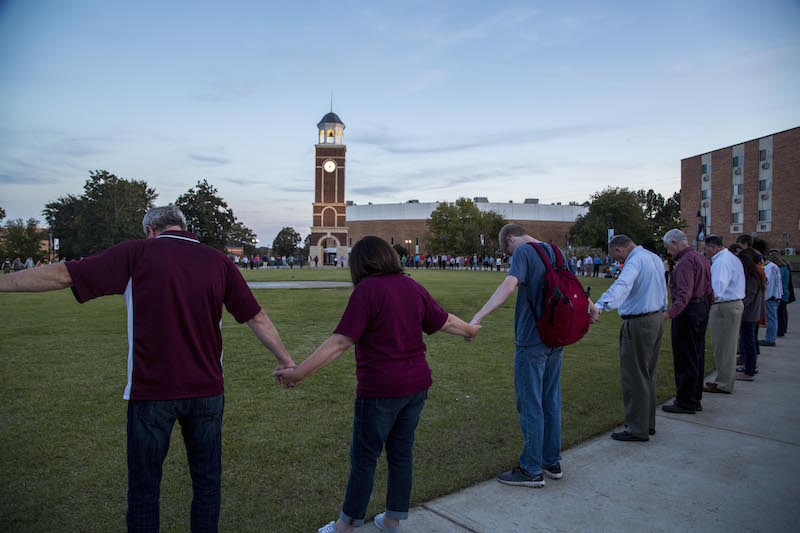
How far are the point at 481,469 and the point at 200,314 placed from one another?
2732 millimetres

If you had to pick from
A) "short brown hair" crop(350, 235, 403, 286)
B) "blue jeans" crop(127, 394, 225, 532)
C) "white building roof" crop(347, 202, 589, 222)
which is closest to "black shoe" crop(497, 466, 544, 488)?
"short brown hair" crop(350, 235, 403, 286)

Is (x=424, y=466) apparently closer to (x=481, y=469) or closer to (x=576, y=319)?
(x=481, y=469)

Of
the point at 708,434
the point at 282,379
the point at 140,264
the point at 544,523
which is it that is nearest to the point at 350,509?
the point at 282,379

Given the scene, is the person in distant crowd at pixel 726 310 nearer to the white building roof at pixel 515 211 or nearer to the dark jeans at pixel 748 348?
the dark jeans at pixel 748 348

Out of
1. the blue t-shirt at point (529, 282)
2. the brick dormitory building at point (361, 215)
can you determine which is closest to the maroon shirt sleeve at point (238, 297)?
the blue t-shirt at point (529, 282)

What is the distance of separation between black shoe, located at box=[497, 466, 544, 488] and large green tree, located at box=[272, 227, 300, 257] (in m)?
139

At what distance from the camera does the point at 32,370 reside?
25.5 ft

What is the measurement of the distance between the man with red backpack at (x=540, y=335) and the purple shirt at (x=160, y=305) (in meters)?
2.08

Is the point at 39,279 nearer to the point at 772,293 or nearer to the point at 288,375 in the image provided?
the point at 288,375

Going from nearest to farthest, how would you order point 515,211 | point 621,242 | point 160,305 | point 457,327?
1. point 160,305
2. point 457,327
3. point 621,242
4. point 515,211

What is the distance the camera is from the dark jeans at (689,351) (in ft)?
19.9

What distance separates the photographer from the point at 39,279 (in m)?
2.53

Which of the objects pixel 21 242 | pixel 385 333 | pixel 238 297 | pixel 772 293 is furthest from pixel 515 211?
pixel 238 297

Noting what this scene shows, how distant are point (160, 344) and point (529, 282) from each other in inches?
106
